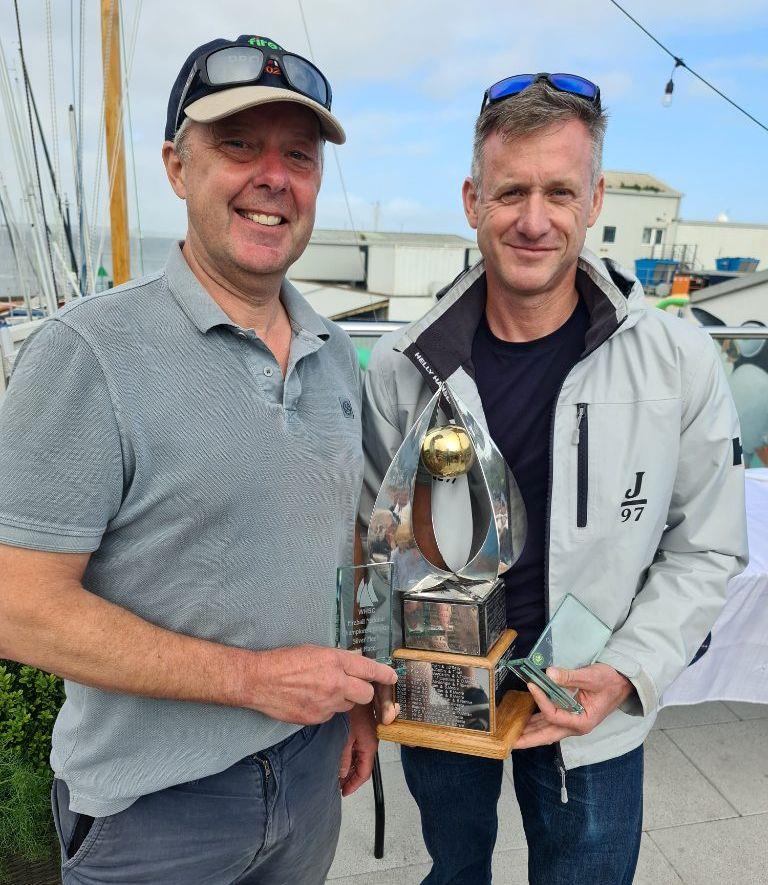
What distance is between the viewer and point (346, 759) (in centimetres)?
170

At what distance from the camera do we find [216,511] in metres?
1.23

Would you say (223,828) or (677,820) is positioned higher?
(223,828)

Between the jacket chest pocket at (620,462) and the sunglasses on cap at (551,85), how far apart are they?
2.19ft

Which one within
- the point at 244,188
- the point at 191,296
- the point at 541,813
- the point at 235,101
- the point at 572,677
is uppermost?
the point at 235,101

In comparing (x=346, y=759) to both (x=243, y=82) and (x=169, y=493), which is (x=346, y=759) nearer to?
(x=169, y=493)

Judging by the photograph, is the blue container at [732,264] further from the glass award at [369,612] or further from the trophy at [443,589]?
the glass award at [369,612]

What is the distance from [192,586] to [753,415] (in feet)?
12.6

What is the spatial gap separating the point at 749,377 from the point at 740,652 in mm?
1952

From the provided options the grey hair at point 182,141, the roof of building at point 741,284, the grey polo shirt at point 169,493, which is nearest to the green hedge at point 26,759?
the grey polo shirt at point 169,493

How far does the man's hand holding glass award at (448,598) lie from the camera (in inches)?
57.2

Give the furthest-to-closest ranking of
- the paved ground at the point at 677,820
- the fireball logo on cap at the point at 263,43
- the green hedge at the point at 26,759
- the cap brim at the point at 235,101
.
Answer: the paved ground at the point at 677,820 < the green hedge at the point at 26,759 < the fireball logo on cap at the point at 263,43 < the cap brim at the point at 235,101

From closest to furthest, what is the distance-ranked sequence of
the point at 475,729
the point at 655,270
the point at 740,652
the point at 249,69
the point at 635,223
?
the point at 249,69
the point at 475,729
the point at 740,652
the point at 655,270
the point at 635,223

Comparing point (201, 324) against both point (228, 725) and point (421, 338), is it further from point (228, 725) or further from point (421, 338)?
point (228, 725)

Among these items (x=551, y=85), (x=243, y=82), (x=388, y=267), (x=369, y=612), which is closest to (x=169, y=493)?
(x=369, y=612)
